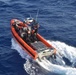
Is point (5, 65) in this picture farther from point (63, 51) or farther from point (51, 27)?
point (51, 27)

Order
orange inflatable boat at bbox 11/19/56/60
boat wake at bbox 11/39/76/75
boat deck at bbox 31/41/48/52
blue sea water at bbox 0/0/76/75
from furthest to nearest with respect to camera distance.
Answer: boat deck at bbox 31/41/48/52 → orange inflatable boat at bbox 11/19/56/60 → blue sea water at bbox 0/0/76/75 → boat wake at bbox 11/39/76/75

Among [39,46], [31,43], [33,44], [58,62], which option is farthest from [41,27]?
[58,62]

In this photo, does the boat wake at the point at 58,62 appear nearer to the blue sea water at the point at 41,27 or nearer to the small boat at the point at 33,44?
the blue sea water at the point at 41,27

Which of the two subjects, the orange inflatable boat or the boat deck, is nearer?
the orange inflatable boat

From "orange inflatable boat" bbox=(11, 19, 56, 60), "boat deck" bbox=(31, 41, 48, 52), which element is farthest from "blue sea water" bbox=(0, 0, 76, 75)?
"boat deck" bbox=(31, 41, 48, 52)

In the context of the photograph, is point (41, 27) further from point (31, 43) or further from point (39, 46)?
point (39, 46)

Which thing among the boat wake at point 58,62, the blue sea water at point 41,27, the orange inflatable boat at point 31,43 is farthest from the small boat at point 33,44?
the blue sea water at point 41,27

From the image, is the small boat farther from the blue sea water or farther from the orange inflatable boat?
the blue sea water
